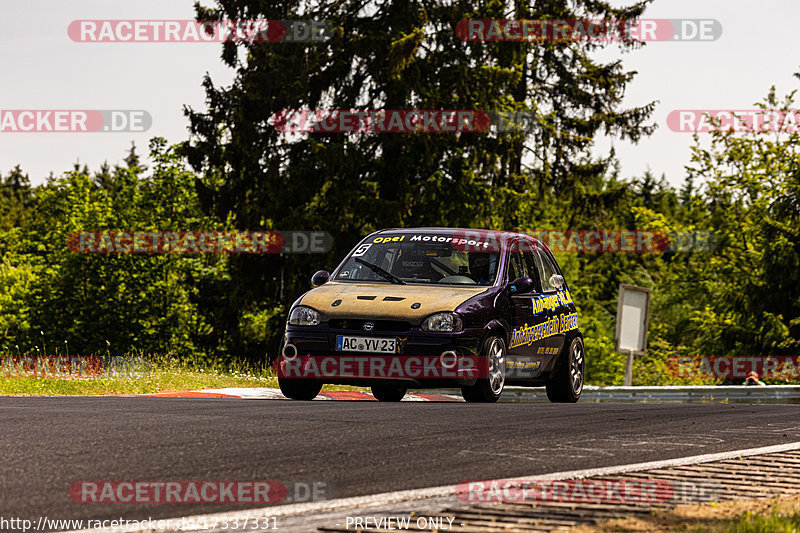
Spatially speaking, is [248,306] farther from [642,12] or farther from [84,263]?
[84,263]

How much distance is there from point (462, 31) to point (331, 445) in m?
26.0

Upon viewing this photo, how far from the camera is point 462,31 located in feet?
104

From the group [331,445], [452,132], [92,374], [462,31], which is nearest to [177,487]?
[331,445]

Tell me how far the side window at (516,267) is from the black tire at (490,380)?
1076 millimetres

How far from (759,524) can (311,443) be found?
3.20m

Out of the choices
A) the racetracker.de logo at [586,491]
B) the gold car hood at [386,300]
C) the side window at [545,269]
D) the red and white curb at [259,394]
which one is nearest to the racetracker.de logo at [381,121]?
the red and white curb at [259,394]

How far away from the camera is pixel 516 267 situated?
12.9 meters

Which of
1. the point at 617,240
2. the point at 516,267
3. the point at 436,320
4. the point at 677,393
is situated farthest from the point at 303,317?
the point at 617,240

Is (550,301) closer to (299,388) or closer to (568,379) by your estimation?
(568,379)

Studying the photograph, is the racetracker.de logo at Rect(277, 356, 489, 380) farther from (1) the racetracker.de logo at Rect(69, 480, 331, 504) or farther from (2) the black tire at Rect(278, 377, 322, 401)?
(1) the racetracker.de logo at Rect(69, 480, 331, 504)

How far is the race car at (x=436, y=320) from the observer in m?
11.2

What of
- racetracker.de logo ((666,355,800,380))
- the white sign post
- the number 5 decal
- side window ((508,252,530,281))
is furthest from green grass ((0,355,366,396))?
racetracker.de logo ((666,355,800,380))

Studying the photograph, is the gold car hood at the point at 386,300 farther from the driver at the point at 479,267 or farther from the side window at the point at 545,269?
the side window at the point at 545,269

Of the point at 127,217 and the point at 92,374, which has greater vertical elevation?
the point at 127,217
